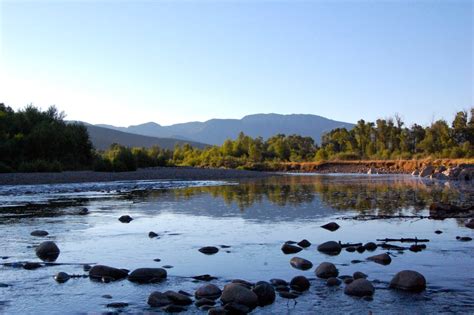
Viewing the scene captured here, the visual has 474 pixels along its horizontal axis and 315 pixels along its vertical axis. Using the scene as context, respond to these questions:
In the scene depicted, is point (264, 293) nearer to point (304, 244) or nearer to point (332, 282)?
point (332, 282)

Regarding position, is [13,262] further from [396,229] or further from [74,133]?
[74,133]

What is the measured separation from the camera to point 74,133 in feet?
206

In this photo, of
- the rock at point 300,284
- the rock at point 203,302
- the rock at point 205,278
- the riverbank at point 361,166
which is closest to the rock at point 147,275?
the rock at point 205,278

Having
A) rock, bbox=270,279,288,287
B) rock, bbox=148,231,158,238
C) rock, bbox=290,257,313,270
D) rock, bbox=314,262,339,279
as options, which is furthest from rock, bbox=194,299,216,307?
rock, bbox=148,231,158,238

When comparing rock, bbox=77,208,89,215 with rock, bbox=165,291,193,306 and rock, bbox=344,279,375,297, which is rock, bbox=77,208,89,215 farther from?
rock, bbox=344,279,375,297

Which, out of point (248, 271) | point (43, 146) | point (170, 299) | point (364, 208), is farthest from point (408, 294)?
point (43, 146)

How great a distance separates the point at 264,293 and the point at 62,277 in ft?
14.3

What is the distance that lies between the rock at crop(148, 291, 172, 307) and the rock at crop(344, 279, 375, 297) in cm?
325

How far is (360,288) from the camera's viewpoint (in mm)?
9266

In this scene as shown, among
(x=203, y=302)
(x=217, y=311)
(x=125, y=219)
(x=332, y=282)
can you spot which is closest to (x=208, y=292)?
(x=203, y=302)

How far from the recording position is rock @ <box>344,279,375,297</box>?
9219 mm

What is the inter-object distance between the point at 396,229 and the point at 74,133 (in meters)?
52.3

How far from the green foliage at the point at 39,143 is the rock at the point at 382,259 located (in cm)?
4772

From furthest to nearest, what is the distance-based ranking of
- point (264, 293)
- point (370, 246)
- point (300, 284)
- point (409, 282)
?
1. point (370, 246)
2. point (300, 284)
3. point (409, 282)
4. point (264, 293)
